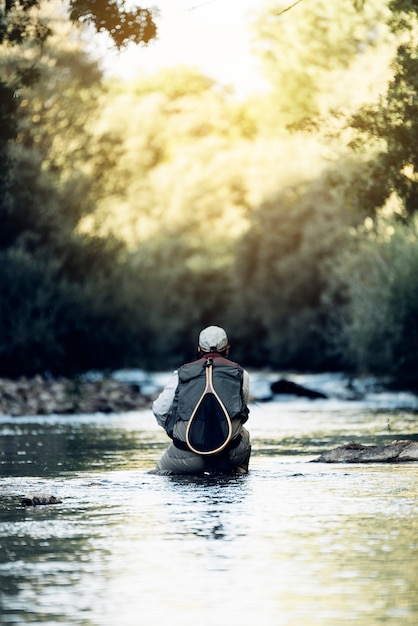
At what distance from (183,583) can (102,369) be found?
107 ft

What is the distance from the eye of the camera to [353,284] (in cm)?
4125

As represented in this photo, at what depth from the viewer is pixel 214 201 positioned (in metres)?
76.2

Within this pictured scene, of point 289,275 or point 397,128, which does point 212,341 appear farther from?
point 289,275

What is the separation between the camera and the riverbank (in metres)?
32.4

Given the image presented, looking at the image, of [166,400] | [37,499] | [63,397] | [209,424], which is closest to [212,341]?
[166,400]

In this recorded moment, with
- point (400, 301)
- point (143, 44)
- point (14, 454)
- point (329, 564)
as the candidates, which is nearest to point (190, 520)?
point (329, 564)

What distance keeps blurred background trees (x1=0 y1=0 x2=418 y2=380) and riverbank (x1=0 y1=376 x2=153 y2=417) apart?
4.44 ft

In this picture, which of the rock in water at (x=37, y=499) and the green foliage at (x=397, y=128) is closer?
the rock in water at (x=37, y=499)

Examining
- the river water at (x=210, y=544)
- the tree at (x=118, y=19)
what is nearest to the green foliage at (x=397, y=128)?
the tree at (x=118, y=19)

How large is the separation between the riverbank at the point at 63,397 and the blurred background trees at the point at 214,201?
4.44ft

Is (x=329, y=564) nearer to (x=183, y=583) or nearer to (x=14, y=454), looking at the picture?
(x=183, y=583)

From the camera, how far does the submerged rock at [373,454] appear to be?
16234 mm

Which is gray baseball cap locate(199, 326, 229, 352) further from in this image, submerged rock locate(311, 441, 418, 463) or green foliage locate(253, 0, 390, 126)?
green foliage locate(253, 0, 390, 126)

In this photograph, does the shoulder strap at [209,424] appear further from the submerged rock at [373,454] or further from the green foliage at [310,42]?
the green foliage at [310,42]
